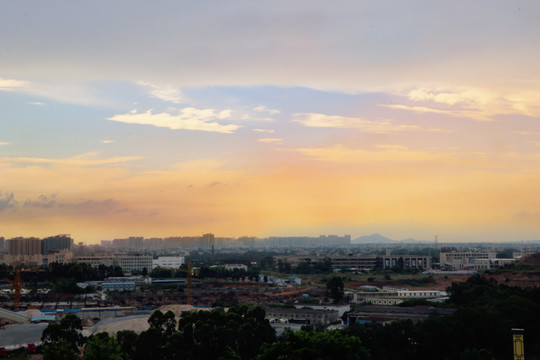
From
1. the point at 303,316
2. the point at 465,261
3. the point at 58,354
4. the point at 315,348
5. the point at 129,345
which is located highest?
the point at 315,348

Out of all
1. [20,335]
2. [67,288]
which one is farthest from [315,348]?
[67,288]

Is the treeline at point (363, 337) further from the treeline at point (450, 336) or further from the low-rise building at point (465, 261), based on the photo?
the low-rise building at point (465, 261)

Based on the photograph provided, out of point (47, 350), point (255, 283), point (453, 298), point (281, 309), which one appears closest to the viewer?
point (47, 350)

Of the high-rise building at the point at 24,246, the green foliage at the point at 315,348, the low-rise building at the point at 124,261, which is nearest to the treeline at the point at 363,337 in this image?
the green foliage at the point at 315,348

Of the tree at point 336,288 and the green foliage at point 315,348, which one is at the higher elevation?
the green foliage at point 315,348

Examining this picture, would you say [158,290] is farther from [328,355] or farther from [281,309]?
[328,355]

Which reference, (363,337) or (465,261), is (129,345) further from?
(465,261)

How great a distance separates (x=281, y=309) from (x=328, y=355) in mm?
14941

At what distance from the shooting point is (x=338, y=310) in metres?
26.1

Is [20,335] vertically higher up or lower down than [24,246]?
lower down

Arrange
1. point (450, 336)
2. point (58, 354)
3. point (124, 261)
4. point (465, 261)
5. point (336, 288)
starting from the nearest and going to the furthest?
1. point (58, 354)
2. point (450, 336)
3. point (336, 288)
4. point (465, 261)
5. point (124, 261)

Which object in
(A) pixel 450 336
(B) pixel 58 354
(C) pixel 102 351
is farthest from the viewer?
(A) pixel 450 336

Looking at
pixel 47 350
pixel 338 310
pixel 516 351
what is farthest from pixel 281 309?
pixel 516 351

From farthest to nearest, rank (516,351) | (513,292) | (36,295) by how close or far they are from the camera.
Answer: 1. (36,295)
2. (513,292)
3. (516,351)
